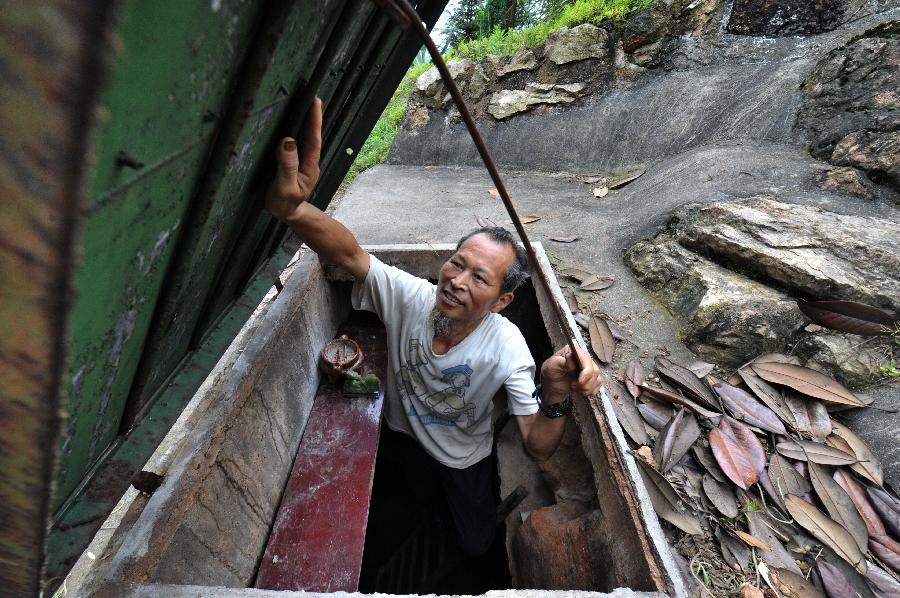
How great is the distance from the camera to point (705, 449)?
226 cm

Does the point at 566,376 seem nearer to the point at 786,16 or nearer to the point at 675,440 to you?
the point at 675,440

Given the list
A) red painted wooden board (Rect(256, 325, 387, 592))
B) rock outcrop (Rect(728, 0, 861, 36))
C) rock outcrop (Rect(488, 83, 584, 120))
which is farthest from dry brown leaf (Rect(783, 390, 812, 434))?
rock outcrop (Rect(488, 83, 584, 120))

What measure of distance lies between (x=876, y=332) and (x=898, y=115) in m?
2.47

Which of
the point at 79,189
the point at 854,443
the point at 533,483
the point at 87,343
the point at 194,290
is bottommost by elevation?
the point at 533,483

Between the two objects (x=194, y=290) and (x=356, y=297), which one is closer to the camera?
(x=194, y=290)

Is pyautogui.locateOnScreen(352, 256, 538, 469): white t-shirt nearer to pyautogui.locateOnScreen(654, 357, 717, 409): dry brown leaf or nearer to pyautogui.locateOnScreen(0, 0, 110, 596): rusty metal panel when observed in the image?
pyautogui.locateOnScreen(654, 357, 717, 409): dry brown leaf

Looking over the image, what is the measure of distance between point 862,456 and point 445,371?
2.26 metres

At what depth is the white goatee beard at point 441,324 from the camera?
2.21 meters

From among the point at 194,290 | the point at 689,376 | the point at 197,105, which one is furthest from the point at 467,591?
the point at 197,105

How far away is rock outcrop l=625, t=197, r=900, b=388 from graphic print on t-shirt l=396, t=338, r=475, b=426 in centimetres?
180

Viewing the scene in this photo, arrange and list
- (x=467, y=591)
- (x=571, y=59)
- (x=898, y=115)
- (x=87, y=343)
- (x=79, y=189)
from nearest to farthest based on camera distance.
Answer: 1. (x=79, y=189)
2. (x=87, y=343)
3. (x=467, y=591)
4. (x=898, y=115)
5. (x=571, y=59)

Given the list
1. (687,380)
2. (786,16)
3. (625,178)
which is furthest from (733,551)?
(786,16)

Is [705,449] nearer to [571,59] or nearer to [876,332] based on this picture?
[876,332]

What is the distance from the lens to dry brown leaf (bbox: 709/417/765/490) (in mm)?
2100
